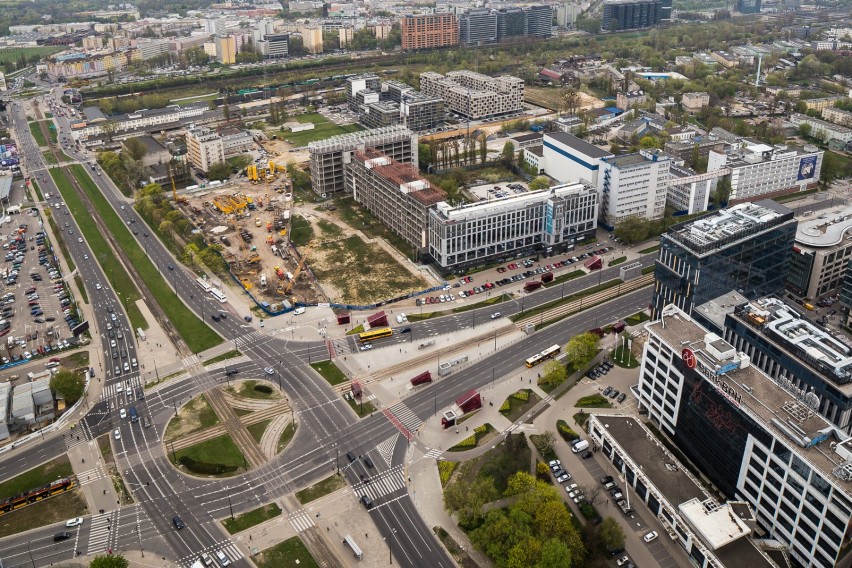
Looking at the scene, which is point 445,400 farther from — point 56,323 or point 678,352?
point 56,323

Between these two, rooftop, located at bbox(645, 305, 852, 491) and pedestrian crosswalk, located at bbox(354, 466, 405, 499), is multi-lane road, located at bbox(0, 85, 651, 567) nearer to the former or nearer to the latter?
pedestrian crosswalk, located at bbox(354, 466, 405, 499)

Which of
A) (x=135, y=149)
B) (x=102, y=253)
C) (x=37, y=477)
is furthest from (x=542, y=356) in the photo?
(x=135, y=149)

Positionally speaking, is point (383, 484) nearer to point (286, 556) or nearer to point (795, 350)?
point (286, 556)

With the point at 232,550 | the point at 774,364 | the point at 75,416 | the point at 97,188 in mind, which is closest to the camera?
the point at 232,550

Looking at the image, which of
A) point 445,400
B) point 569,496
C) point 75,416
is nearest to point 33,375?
point 75,416

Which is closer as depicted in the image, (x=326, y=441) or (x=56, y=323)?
(x=326, y=441)

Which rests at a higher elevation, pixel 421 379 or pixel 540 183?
pixel 540 183

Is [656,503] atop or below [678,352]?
below

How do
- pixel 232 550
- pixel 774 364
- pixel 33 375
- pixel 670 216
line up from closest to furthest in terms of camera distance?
1. pixel 232 550
2. pixel 774 364
3. pixel 33 375
4. pixel 670 216

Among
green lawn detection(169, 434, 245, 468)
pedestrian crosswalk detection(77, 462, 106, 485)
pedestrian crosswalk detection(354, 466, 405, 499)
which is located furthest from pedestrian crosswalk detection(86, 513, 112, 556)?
pedestrian crosswalk detection(354, 466, 405, 499)
